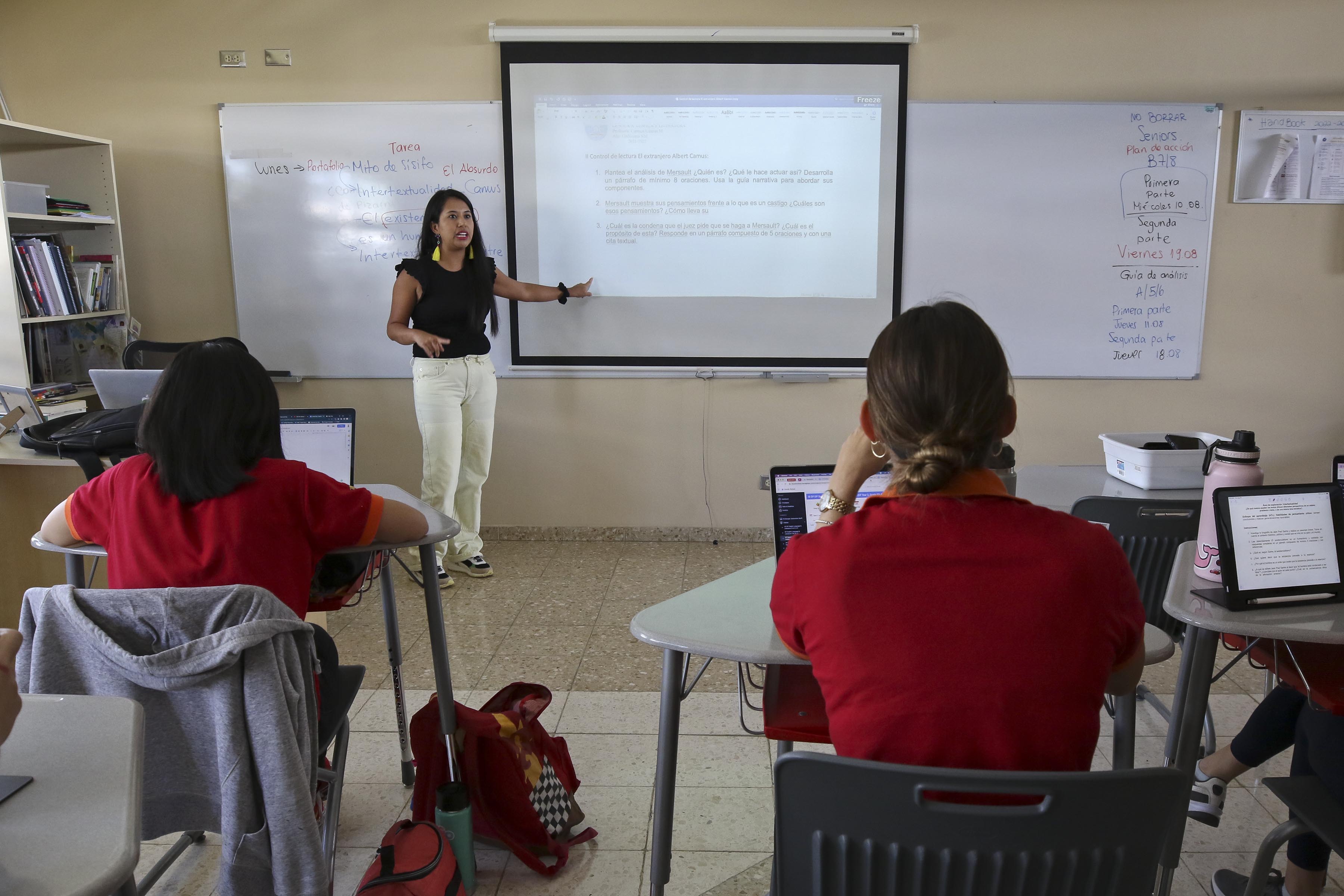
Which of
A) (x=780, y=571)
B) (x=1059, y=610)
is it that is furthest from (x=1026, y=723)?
(x=780, y=571)

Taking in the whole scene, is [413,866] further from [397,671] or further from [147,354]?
[147,354]

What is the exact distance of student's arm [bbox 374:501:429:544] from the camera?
5.77 feet

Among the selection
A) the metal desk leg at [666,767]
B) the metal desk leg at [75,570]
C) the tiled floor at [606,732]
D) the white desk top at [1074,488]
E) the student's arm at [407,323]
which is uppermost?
the student's arm at [407,323]

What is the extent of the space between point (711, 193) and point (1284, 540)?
2.93 m

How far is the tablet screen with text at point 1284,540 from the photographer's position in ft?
5.06

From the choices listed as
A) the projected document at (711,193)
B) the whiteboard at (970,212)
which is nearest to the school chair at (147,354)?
the whiteboard at (970,212)

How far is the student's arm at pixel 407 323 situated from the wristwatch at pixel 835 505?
2.64 m

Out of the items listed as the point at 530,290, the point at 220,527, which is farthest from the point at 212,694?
the point at 530,290

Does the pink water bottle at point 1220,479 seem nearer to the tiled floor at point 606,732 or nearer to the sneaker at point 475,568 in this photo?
the tiled floor at point 606,732

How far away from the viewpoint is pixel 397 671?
225cm

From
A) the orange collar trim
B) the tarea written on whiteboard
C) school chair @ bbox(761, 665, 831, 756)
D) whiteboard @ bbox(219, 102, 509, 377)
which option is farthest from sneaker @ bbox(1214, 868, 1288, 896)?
the tarea written on whiteboard

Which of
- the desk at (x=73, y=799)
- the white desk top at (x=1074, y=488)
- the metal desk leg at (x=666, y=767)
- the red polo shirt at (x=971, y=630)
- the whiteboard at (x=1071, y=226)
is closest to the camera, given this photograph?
the desk at (x=73, y=799)

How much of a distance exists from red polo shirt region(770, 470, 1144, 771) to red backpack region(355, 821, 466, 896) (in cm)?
105

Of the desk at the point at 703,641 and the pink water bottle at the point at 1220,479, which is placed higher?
the pink water bottle at the point at 1220,479
